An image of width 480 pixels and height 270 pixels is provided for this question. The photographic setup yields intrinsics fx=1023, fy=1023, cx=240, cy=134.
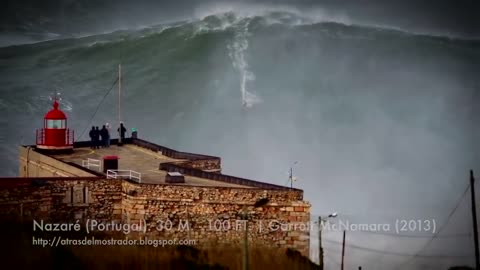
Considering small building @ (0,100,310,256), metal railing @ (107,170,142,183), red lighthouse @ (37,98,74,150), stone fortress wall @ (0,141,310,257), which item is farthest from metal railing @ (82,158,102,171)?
stone fortress wall @ (0,141,310,257)

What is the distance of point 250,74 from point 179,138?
7.78 m

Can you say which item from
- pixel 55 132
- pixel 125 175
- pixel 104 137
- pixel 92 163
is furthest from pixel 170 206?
pixel 104 137

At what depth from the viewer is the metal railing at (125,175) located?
2236 cm

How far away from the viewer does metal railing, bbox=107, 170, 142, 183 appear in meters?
22.4

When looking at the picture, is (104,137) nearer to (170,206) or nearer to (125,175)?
(125,175)

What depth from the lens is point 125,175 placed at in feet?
76.1

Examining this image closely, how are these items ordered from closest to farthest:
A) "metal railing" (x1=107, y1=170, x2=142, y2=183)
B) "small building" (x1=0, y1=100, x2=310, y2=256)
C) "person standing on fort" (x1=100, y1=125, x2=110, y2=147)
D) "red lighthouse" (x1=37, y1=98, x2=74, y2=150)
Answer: "small building" (x1=0, y1=100, x2=310, y2=256) < "metal railing" (x1=107, y1=170, x2=142, y2=183) < "red lighthouse" (x1=37, y1=98, x2=74, y2=150) < "person standing on fort" (x1=100, y1=125, x2=110, y2=147)

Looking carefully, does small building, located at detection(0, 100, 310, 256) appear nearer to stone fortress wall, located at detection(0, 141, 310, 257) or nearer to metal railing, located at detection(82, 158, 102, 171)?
stone fortress wall, located at detection(0, 141, 310, 257)

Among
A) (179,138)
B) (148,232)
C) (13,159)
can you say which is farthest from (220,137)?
(148,232)

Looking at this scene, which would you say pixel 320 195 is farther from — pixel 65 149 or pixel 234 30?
pixel 234 30

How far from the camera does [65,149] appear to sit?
88.7ft

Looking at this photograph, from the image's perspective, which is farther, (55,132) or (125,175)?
(55,132)

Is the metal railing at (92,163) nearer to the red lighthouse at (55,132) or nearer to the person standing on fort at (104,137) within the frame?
the red lighthouse at (55,132)

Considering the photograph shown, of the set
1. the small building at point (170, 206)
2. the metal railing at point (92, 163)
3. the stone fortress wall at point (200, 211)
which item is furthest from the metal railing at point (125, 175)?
the metal railing at point (92, 163)
